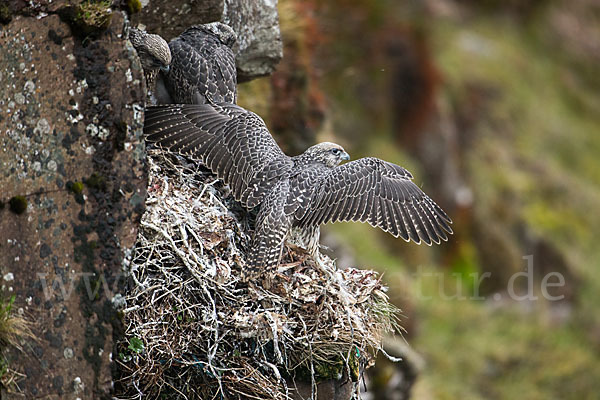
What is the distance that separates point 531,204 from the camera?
622 inches

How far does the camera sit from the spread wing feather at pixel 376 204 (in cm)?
577

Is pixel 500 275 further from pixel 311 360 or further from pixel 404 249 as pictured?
pixel 311 360

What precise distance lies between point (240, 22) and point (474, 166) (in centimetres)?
969

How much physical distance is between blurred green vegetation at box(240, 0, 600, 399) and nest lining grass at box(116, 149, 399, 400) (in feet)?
12.3

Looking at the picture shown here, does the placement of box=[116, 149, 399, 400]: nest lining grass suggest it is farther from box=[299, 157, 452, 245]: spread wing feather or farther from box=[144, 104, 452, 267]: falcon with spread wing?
box=[299, 157, 452, 245]: spread wing feather

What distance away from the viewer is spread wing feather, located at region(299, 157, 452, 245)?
5770 millimetres

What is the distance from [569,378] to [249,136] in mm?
9101

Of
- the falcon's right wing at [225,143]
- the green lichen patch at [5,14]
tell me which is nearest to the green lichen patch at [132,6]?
the green lichen patch at [5,14]

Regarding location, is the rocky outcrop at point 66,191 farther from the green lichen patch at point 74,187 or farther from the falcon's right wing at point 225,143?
the falcon's right wing at point 225,143

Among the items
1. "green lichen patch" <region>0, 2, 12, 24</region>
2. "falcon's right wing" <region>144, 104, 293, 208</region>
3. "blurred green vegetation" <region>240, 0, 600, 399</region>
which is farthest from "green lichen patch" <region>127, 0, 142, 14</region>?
"blurred green vegetation" <region>240, 0, 600, 399</region>

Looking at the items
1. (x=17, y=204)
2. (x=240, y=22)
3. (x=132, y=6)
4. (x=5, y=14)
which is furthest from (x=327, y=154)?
(x=5, y=14)

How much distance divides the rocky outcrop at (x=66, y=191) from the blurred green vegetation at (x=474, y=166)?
4.48 meters

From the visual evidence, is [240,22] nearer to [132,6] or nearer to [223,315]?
[132,6]

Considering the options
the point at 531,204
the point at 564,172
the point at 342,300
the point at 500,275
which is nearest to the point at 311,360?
the point at 342,300
